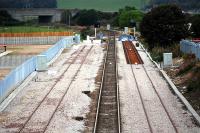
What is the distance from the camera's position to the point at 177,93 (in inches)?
1130

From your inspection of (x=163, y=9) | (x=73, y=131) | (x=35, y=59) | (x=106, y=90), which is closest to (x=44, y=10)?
(x=163, y=9)

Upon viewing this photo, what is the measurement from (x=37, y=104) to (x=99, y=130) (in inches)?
276

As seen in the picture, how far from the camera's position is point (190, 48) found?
4569 cm

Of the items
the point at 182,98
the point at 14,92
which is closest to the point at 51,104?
the point at 14,92

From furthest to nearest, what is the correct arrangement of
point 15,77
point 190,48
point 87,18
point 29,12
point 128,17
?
point 87,18
point 29,12
point 128,17
point 190,48
point 15,77

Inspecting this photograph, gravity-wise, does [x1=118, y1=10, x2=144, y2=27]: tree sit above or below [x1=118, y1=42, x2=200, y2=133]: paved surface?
above

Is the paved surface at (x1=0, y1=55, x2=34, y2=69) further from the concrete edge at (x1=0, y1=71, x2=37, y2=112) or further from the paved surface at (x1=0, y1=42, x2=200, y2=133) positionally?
the concrete edge at (x1=0, y1=71, x2=37, y2=112)

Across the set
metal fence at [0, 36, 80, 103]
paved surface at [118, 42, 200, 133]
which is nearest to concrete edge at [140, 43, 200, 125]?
paved surface at [118, 42, 200, 133]

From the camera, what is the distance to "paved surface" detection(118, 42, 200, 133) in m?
20.5

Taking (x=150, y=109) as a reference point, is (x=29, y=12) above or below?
above

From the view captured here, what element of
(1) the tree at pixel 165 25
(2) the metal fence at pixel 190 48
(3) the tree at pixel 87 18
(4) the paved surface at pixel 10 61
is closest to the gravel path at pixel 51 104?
(4) the paved surface at pixel 10 61

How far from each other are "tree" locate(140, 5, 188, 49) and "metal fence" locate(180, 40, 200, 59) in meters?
4.12

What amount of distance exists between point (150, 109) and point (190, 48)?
22.5 metres

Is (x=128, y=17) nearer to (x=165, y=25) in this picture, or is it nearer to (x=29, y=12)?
(x=29, y=12)
